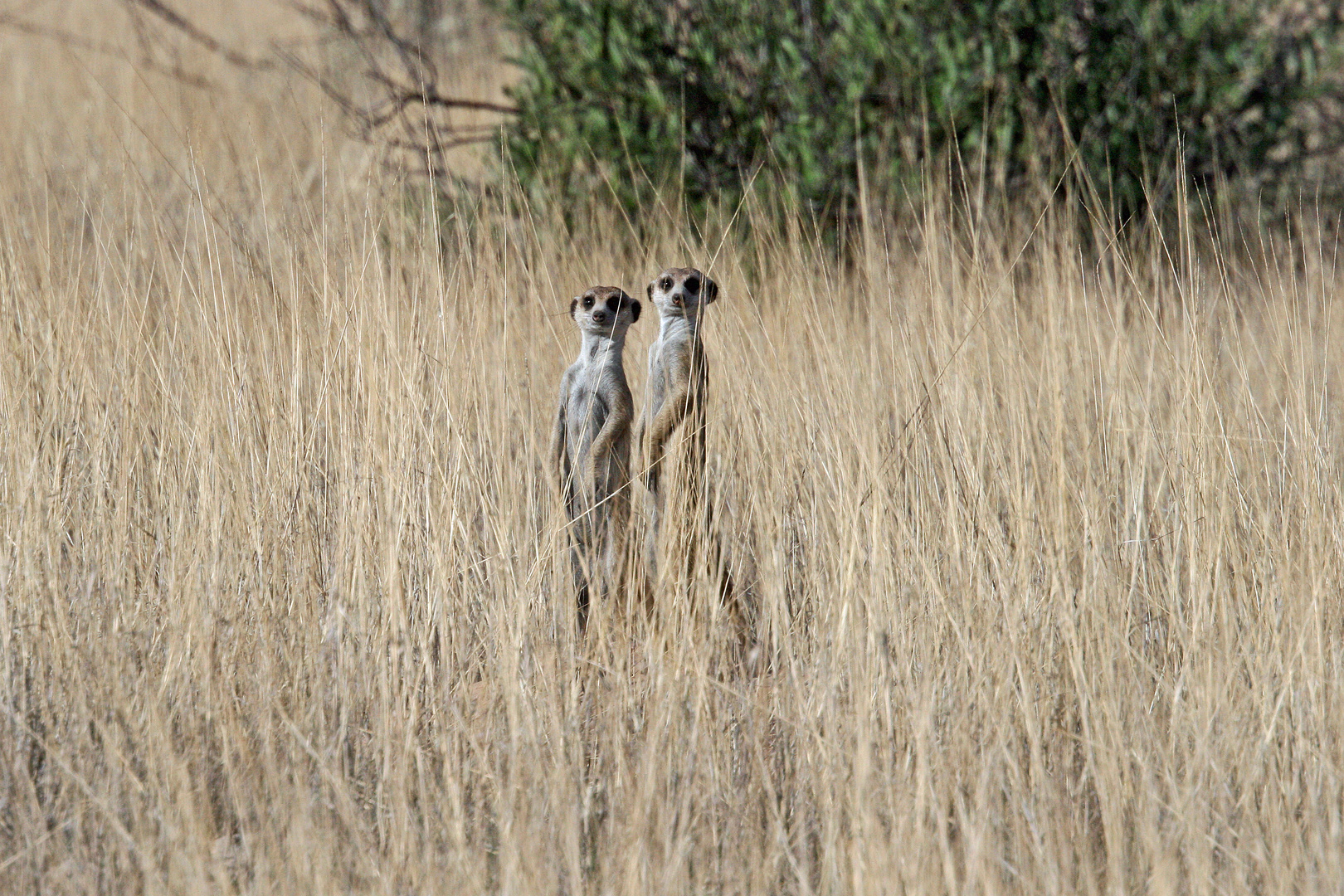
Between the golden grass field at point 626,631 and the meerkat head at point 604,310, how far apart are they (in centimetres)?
25

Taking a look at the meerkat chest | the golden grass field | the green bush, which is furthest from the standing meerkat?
the green bush

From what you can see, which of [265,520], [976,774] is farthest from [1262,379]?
[265,520]

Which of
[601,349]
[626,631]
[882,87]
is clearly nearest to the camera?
[626,631]

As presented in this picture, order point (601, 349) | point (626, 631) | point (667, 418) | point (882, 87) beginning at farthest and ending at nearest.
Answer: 1. point (882, 87)
2. point (601, 349)
3. point (667, 418)
4. point (626, 631)

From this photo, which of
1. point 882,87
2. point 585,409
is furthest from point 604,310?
point 882,87

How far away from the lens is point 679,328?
260 cm

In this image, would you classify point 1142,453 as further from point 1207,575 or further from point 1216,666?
point 1216,666

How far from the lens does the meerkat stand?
2631 millimetres

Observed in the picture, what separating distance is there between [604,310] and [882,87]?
3.34 metres

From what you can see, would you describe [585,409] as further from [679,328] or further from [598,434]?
[679,328]

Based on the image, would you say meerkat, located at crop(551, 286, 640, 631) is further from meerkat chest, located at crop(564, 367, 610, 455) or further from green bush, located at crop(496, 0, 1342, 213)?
green bush, located at crop(496, 0, 1342, 213)

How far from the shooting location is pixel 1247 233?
6.03 metres

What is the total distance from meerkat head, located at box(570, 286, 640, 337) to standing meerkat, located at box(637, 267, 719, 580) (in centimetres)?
7

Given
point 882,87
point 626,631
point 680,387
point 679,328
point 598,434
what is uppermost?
point 882,87
